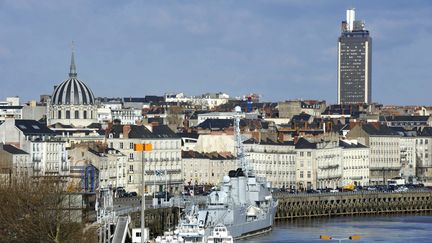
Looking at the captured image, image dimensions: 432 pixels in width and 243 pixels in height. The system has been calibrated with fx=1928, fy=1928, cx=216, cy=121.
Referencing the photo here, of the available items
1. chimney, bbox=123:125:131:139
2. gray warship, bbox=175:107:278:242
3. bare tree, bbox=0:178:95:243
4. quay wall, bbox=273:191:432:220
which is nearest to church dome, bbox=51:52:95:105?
chimney, bbox=123:125:131:139

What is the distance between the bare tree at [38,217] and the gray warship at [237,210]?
1273 cm

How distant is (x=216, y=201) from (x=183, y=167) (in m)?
44.2

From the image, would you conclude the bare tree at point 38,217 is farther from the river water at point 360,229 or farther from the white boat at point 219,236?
the river water at point 360,229

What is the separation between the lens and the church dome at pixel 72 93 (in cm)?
15500

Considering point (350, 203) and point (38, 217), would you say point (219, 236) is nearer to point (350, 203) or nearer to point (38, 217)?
point (38, 217)

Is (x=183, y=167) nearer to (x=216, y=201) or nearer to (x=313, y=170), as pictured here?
(x=313, y=170)

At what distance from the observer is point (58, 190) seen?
71.6 metres

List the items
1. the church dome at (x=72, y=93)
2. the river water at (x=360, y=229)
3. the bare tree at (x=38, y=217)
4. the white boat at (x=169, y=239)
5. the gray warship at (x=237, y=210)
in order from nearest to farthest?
the bare tree at (x=38, y=217) → the white boat at (x=169, y=239) → the gray warship at (x=237, y=210) → the river water at (x=360, y=229) → the church dome at (x=72, y=93)

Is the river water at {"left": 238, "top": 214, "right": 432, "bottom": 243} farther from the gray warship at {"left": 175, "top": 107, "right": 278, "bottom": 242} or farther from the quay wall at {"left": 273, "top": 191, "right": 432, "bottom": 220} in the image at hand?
the quay wall at {"left": 273, "top": 191, "right": 432, "bottom": 220}

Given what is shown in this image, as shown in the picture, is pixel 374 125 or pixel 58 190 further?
pixel 374 125

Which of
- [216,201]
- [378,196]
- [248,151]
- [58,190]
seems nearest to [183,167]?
[248,151]

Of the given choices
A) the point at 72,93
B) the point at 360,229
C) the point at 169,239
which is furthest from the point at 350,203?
the point at 169,239

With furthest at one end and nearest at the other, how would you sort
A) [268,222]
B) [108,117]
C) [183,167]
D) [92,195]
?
[108,117] → [183,167] → [268,222] → [92,195]

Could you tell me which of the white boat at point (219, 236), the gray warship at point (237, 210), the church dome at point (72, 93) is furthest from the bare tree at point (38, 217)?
the church dome at point (72, 93)
